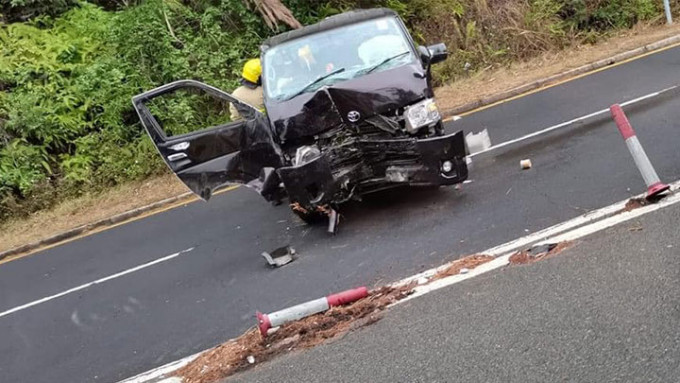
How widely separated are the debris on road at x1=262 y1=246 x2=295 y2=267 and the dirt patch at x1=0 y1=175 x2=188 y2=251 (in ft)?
14.6

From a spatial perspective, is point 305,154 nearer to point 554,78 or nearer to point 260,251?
point 260,251

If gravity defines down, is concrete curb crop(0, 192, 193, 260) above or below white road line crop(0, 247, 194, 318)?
below

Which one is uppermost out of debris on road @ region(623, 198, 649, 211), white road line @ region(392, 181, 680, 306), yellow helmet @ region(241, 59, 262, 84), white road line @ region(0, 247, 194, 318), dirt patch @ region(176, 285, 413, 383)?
yellow helmet @ region(241, 59, 262, 84)

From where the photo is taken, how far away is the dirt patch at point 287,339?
482 centimetres

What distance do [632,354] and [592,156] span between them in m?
3.93

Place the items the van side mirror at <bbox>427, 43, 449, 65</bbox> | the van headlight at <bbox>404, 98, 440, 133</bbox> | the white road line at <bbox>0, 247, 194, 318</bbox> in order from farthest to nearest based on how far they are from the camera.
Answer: the white road line at <bbox>0, 247, 194, 318</bbox>, the van side mirror at <bbox>427, 43, 449, 65</bbox>, the van headlight at <bbox>404, 98, 440, 133</bbox>

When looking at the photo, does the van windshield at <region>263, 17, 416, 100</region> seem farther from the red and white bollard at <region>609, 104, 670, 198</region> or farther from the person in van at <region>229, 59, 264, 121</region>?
the red and white bollard at <region>609, 104, 670, 198</region>

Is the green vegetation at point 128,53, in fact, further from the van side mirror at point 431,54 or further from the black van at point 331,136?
the van side mirror at point 431,54

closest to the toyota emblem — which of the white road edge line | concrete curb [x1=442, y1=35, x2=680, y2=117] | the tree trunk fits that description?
the white road edge line

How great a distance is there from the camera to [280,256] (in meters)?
6.70

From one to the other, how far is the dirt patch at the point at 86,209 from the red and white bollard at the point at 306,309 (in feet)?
20.3

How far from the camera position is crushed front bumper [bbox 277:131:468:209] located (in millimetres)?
6227

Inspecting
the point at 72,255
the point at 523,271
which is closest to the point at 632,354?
the point at 523,271

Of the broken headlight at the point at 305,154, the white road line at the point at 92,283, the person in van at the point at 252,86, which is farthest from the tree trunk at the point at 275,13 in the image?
the broken headlight at the point at 305,154
